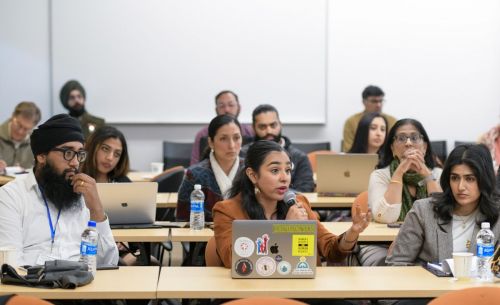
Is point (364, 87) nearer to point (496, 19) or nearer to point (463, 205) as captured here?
point (496, 19)

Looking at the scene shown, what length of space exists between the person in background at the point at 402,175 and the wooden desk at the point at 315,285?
1.31 meters

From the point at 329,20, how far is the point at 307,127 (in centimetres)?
125

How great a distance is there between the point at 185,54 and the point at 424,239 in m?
5.73

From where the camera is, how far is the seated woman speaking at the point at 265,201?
13.2 ft

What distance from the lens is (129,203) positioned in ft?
16.0

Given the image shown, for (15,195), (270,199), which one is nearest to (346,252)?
(270,199)

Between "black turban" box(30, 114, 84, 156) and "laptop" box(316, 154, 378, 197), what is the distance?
240 cm

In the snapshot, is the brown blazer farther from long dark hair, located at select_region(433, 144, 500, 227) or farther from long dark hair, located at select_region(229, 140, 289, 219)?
long dark hair, located at select_region(433, 144, 500, 227)

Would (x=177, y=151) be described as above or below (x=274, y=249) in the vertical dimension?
above

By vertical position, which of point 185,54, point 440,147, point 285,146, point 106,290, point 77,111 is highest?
point 185,54

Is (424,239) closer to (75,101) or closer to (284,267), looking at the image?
(284,267)

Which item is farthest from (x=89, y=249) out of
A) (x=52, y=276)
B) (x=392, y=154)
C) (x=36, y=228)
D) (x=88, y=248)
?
(x=392, y=154)

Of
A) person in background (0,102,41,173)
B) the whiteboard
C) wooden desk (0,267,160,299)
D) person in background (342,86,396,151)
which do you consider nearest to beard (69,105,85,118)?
the whiteboard

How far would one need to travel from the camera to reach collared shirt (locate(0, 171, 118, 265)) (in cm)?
386
